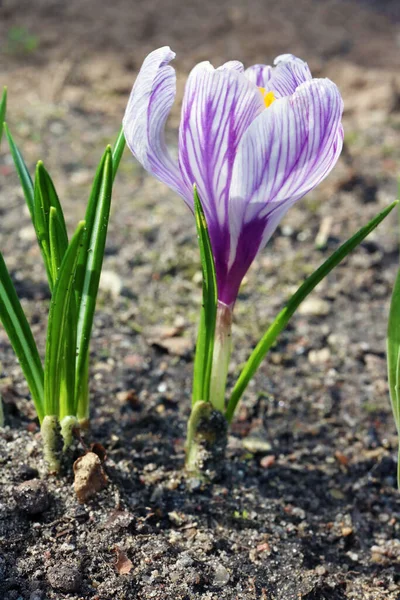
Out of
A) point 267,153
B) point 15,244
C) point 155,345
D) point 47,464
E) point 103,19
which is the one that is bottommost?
point 47,464

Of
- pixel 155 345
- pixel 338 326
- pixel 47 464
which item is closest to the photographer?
pixel 47 464

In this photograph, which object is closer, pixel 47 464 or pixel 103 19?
pixel 47 464

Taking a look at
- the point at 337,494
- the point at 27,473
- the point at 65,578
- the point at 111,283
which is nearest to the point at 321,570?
the point at 337,494

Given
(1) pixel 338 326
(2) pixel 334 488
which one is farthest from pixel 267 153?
(1) pixel 338 326

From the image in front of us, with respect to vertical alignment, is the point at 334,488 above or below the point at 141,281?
below

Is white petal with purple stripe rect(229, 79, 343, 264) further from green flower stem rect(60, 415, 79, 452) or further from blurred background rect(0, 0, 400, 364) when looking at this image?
blurred background rect(0, 0, 400, 364)

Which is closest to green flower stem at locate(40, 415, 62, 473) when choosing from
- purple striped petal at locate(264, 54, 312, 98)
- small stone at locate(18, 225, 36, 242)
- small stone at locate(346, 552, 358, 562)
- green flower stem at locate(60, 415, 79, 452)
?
green flower stem at locate(60, 415, 79, 452)

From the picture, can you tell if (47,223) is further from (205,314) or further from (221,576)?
(221,576)

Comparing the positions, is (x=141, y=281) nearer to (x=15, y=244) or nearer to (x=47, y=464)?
(x=15, y=244)
